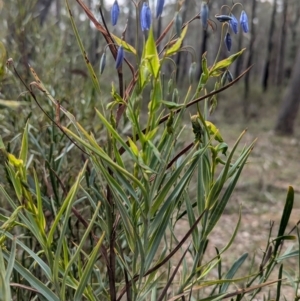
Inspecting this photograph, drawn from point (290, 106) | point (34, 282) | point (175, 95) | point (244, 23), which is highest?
point (244, 23)

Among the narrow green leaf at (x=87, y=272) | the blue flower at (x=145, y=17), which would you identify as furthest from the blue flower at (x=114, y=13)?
the narrow green leaf at (x=87, y=272)

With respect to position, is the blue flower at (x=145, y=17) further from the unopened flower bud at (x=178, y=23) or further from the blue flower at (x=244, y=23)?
the blue flower at (x=244, y=23)

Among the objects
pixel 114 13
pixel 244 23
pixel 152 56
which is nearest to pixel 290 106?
pixel 244 23

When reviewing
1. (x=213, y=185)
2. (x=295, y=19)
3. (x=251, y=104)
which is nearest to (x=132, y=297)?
(x=213, y=185)

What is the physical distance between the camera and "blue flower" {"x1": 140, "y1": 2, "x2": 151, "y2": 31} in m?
0.76

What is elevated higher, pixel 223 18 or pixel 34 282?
pixel 223 18

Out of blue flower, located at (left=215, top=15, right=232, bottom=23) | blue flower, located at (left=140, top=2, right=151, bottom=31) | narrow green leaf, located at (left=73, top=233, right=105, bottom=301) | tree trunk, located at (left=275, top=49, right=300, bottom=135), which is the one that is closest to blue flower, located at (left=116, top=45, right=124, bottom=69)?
blue flower, located at (left=140, top=2, right=151, bottom=31)

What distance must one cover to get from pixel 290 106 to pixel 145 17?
34.9 feet

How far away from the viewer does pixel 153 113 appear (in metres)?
0.76

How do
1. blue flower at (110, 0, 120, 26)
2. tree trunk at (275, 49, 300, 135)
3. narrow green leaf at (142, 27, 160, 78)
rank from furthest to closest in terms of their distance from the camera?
tree trunk at (275, 49, 300, 135) → blue flower at (110, 0, 120, 26) → narrow green leaf at (142, 27, 160, 78)

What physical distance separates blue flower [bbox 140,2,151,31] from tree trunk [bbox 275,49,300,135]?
1030cm

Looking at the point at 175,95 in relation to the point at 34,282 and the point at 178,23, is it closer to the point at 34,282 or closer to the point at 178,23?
the point at 178,23

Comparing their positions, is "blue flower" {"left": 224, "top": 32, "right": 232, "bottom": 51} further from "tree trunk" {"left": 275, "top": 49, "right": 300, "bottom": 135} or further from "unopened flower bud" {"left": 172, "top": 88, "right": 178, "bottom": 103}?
"tree trunk" {"left": 275, "top": 49, "right": 300, "bottom": 135}

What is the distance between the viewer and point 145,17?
774mm
